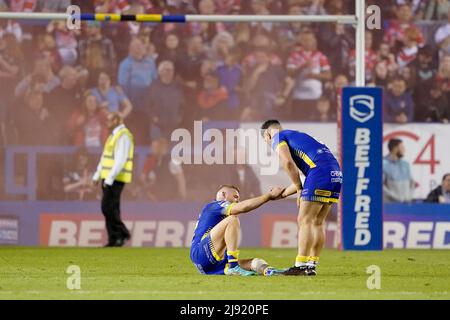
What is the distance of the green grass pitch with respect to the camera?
10.6m

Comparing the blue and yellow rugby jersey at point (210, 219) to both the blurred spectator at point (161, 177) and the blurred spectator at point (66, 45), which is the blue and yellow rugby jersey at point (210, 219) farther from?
the blurred spectator at point (66, 45)

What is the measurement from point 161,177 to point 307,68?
10.3ft

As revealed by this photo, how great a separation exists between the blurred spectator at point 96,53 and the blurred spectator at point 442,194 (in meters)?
5.60

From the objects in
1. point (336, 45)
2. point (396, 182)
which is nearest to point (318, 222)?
point (396, 182)

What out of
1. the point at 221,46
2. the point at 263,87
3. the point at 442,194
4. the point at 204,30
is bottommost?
the point at 442,194

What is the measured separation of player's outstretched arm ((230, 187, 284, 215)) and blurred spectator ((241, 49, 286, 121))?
25.9 ft

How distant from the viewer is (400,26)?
2117 centimetres

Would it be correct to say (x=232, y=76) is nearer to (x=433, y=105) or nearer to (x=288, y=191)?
(x=433, y=105)

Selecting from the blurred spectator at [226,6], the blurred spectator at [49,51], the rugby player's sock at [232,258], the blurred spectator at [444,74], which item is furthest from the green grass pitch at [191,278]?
the blurred spectator at [226,6]

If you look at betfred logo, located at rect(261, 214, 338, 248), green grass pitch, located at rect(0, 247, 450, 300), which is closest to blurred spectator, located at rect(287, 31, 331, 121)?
betfred logo, located at rect(261, 214, 338, 248)

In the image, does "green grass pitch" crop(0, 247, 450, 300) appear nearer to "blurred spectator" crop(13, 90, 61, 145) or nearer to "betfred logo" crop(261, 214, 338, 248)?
"betfred logo" crop(261, 214, 338, 248)

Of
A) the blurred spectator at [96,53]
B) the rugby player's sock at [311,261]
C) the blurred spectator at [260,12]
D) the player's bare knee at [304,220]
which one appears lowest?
the rugby player's sock at [311,261]

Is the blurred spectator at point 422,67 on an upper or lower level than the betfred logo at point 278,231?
upper

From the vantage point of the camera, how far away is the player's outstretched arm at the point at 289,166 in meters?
12.7
